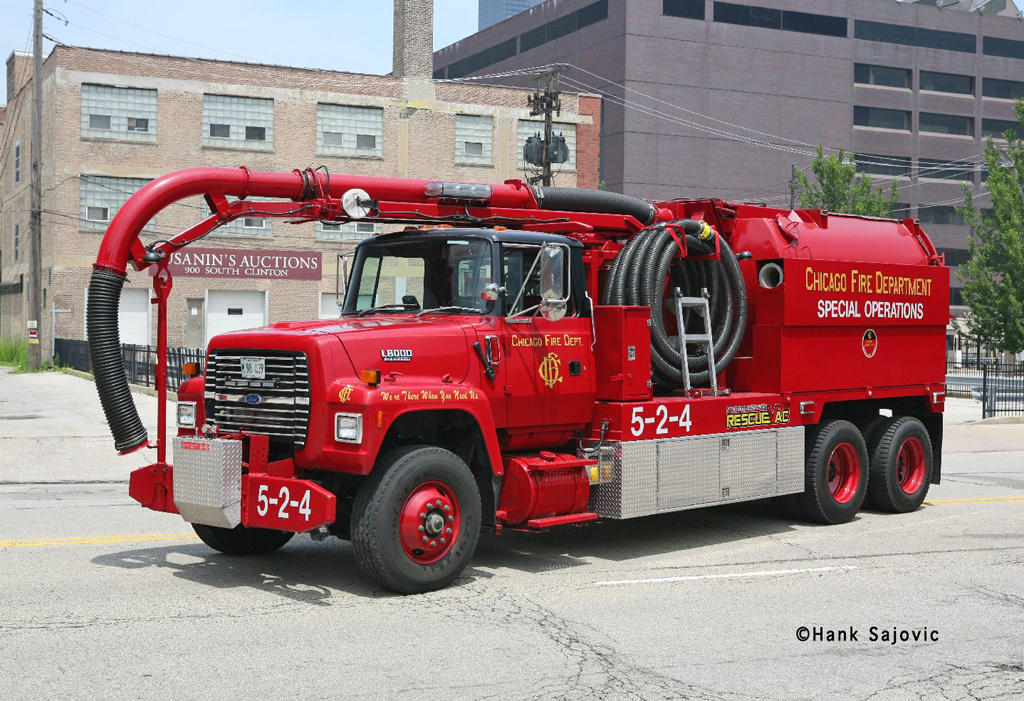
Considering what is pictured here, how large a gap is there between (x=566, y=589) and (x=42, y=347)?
4213 centimetres

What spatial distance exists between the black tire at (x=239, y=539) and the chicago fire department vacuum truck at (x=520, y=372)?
0.06 feet

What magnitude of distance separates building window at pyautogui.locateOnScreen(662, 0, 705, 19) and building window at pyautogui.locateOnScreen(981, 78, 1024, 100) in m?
26.2

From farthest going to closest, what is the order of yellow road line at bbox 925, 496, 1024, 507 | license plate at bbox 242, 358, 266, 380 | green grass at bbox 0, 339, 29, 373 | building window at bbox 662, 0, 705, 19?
building window at bbox 662, 0, 705, 19, green grass at bbox 0, 339, 29, 373, yellow road line at bbox 925, 496, 1024, 507, license plate at bbox 242, 358, 266, 380

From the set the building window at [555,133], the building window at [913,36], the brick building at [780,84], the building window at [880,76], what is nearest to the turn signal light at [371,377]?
the building window at [555,133]

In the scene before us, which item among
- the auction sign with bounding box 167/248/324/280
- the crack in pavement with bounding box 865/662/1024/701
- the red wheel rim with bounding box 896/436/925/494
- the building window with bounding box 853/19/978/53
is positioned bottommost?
the crack in pavement with bounding box 865/662/1024/701

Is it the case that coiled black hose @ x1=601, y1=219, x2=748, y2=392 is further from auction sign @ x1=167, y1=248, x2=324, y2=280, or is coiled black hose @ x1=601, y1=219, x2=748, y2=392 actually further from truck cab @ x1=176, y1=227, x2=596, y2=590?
auction sign @ x1=167, y1=248, x2=324, y2=280

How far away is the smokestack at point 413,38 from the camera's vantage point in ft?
171

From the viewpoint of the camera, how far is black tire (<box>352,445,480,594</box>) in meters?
8.32

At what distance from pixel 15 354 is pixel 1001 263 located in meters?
37.0

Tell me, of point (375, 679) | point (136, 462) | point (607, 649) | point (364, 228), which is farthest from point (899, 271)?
point (364, 228)

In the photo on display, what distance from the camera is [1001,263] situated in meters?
40.8

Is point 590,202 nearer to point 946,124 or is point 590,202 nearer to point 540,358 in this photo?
point 540,358

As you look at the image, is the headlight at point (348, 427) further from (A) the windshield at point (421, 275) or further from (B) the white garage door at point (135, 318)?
(B) the white garage door at point (135, 318)

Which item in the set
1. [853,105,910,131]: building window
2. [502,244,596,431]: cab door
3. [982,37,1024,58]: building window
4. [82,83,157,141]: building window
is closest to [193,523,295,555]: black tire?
[502,244,596,431]: cab door
